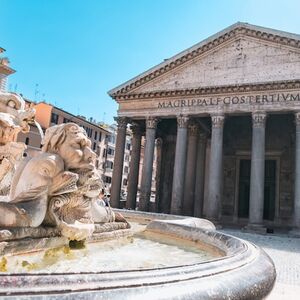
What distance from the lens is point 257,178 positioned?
683 inches

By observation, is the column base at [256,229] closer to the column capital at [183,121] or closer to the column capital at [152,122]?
the column capital at [183,121]

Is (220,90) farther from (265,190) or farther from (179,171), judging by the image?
(265,190)

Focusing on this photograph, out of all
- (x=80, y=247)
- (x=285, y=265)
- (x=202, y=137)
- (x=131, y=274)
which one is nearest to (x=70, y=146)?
(x=80, y=247)

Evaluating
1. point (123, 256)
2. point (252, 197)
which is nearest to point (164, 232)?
point (123, 256)

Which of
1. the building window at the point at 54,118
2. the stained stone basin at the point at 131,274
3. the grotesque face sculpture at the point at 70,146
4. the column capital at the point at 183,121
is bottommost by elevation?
the stained stone basin at the point at 131,274

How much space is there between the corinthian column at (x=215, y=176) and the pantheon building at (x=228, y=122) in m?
0.05

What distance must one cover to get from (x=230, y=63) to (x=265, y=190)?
9135 millimetres

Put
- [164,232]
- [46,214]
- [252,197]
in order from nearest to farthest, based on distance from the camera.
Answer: [46,214] → [164,232] → [252,197]

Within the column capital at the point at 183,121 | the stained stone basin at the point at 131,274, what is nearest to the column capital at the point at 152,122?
the column capital at the point at 183,121

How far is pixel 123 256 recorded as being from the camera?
10.8 ft

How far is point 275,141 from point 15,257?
22.8m

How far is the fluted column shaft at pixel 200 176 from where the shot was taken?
22.1m

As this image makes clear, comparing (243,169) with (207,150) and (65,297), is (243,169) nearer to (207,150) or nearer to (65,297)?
(207,150)

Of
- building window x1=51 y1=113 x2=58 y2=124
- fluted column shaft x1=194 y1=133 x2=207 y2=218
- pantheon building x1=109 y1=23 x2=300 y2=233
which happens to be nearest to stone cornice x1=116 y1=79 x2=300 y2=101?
pantheon building x1=109 y1=23 x2=300 y2=233
